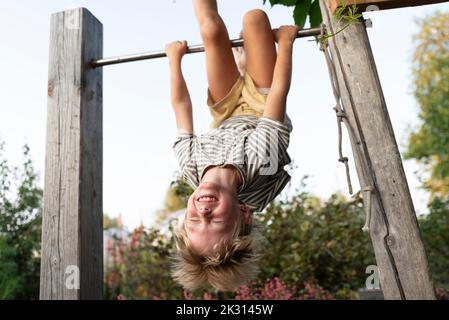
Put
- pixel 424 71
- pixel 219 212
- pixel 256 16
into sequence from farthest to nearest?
pixel 424 71 < pixel 256 16 < pixel 219 212

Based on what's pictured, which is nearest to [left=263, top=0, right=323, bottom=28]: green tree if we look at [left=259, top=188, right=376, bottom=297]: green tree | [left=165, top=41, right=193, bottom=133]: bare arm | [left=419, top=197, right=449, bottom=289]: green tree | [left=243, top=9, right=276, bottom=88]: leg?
[left=243, top=9, right=276, bottom=88]: leg

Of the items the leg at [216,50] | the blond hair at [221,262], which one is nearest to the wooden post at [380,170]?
the leg at [216,50]

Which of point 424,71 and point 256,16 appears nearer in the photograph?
point 256,16

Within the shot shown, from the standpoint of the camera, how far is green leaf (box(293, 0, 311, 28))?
2109 millimetres

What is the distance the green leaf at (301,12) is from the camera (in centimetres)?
211

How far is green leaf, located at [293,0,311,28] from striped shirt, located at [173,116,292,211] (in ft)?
1.44

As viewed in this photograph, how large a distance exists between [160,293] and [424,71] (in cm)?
596

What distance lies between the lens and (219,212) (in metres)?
1.86

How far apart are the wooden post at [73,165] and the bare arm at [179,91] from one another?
449mm

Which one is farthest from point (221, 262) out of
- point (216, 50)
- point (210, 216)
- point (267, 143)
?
point (216, 50)

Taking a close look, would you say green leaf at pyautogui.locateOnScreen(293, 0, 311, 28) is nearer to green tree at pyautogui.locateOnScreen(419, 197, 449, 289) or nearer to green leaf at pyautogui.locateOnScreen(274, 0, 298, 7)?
green leaf at pyautogui.locateOnScreen(274, 0, 298, 7)

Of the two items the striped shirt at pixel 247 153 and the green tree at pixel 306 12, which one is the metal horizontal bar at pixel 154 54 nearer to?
the green tree at pixel 306 12
